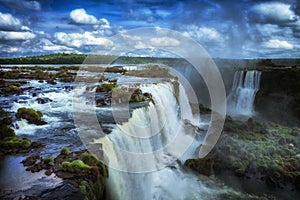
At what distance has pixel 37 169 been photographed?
24.5 ft

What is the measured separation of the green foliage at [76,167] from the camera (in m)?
7.31

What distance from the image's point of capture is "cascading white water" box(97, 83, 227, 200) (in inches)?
351

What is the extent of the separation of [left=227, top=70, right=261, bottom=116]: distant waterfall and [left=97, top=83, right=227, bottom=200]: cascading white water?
10358mm

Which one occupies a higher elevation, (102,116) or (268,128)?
(102,116)

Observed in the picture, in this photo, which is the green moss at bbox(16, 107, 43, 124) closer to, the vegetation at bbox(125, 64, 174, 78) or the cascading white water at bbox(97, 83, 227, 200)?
the cascading white water at bbox(97, 83, 227, 200)

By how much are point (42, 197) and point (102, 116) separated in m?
7.44

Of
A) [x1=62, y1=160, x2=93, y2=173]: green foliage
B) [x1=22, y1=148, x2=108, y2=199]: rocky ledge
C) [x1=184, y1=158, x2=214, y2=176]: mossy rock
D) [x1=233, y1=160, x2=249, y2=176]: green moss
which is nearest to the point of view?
[x1=22, y1=148, x2=108, y2=199]: rocky ledge

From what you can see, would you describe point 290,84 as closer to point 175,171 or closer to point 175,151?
point 175,151

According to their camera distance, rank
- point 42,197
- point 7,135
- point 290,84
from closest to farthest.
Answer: point 42,197 < point 7,135 < point 290,84

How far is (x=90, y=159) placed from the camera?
7.75 meters

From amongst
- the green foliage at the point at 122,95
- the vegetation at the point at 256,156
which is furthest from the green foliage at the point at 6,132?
the vegetation at the point at 256,156

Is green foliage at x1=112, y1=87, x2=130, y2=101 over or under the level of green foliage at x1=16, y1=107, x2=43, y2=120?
over

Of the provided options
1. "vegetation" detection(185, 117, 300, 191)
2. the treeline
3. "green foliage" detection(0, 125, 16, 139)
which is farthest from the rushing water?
the treeline

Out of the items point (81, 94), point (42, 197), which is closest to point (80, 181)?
point (42, 197)
